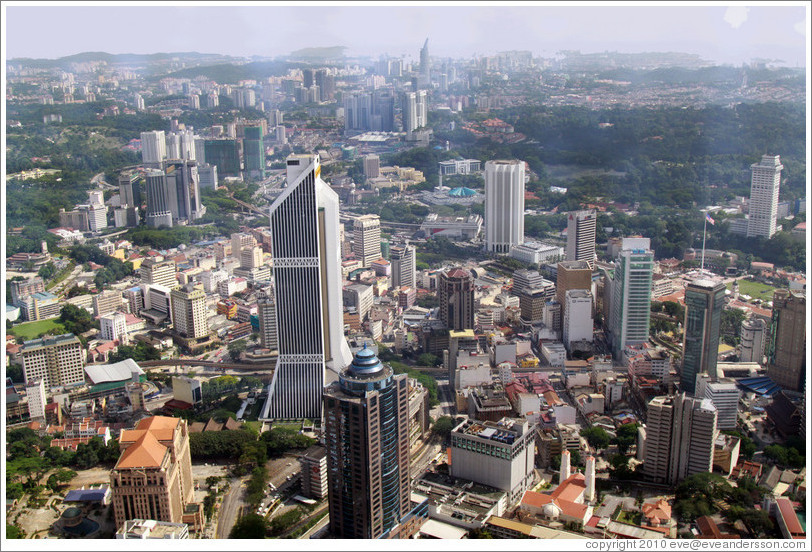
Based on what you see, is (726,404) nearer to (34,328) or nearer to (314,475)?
(314,475)

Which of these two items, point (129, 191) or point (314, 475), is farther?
point (129, 191)

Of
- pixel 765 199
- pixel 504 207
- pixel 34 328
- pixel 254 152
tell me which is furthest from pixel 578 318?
pixel 254 152

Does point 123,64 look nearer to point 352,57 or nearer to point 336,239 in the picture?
point 352,57

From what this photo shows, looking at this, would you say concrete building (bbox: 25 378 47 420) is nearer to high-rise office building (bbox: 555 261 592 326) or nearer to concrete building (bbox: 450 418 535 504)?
concrete building (bbox: 450 418 535 504)

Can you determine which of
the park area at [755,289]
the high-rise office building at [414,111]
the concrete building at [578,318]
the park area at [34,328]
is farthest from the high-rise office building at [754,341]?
the high-rise office building at [414,111]

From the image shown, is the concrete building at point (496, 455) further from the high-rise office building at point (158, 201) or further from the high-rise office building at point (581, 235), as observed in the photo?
the high-rise office building at point (158, 201)

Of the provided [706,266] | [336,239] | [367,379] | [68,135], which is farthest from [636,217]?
[68,135]

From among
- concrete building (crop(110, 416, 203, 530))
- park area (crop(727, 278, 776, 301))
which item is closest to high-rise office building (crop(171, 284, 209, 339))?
concrete building (crop(110, 416, 203, 530))
